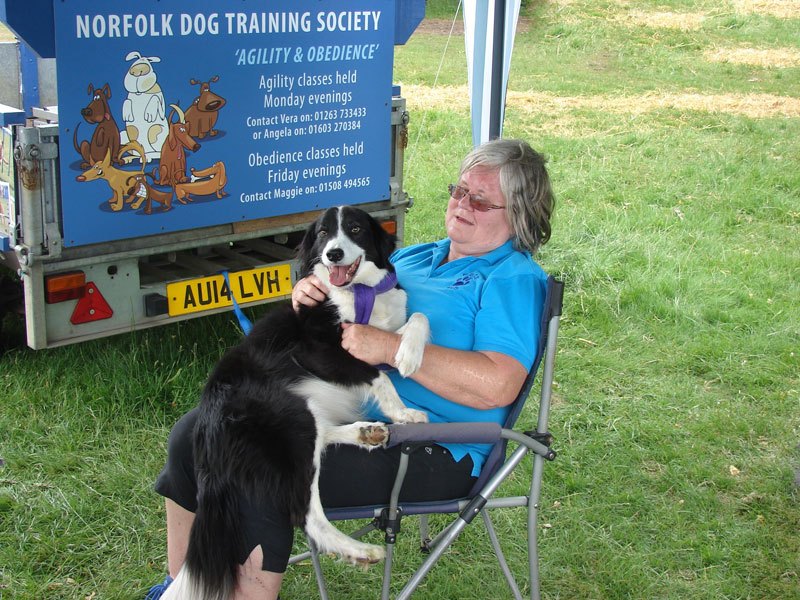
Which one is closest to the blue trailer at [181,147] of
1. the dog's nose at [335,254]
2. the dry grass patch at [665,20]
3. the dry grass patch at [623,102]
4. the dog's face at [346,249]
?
the dog's face at [346,249]

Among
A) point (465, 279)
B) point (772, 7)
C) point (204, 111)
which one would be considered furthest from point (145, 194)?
point (772, 7)

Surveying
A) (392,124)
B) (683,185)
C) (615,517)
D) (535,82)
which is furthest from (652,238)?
(535,82)

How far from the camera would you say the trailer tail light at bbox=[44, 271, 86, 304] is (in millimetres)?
3666

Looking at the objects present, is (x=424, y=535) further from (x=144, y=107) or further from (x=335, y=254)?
(x=144, y=107)

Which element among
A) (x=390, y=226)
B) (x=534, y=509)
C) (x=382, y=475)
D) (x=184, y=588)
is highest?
(x=390, y=226)

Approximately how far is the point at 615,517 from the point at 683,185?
5429mm

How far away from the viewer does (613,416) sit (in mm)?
4285

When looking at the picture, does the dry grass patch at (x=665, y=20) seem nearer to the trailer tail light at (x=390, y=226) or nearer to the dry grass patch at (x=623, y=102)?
the dry grass patch at (x=623, y=102)

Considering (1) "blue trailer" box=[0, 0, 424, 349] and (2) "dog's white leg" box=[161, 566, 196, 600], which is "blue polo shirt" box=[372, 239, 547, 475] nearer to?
Answer: (2) "dog's white leg" box=[161, 566, 196, 600]

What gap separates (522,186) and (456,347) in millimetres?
531

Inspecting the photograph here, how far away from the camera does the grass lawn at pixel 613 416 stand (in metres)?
3.14

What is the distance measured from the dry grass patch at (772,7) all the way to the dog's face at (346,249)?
49.8ft

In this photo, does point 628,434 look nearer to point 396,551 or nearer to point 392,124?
point 396,551

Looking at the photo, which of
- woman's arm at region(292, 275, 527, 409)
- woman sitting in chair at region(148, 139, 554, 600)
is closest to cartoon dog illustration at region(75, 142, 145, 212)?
woman sitting in chair at region(148, 139, 554, 600)
